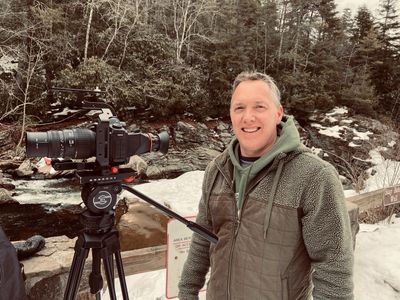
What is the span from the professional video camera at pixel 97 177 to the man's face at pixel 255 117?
0.42 metres

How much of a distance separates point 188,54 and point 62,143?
1671 cm

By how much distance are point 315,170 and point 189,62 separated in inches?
675

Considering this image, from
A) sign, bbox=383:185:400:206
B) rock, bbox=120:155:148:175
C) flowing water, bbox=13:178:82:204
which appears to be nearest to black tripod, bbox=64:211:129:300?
sign, bbox=383:185:400:206

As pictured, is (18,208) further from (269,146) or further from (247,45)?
(247,45)

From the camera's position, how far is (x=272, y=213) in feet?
4.12

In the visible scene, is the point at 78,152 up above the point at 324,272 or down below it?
above

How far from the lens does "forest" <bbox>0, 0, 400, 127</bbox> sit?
12.1 m

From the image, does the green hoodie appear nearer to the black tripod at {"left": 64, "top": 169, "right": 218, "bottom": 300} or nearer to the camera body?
the black tripod at {"left": 64, "top": 169, "right": 218, "bottom": 300}

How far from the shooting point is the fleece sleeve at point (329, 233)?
46.4 inches

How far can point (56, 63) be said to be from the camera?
41.8 ft

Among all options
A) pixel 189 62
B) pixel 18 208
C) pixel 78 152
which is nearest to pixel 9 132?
pixel 18 208

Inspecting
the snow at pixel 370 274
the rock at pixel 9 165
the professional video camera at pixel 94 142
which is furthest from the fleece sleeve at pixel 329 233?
the rock at pixel 9 165

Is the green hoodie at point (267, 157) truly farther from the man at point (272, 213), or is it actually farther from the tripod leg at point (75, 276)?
the tripod leg at point (75, 276)

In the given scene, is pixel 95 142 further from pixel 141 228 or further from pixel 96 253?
pixel 141 228
